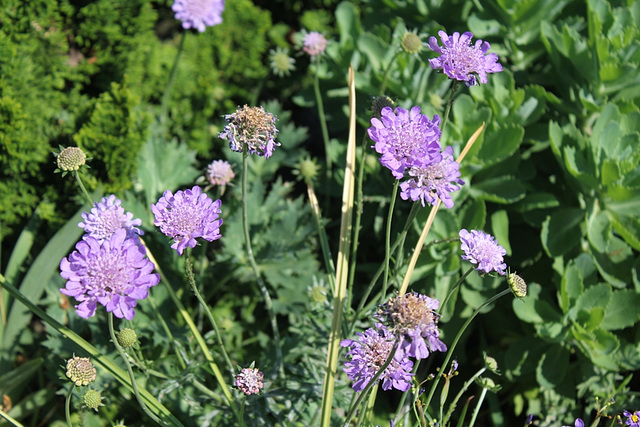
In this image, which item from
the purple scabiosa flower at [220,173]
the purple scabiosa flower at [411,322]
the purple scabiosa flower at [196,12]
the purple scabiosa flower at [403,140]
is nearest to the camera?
the purple scabiosa flower at [411,322]

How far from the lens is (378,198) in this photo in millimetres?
2367

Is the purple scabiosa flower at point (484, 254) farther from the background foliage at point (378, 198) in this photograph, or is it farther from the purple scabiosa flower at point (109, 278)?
the purple scabiosa flower at point (109, 278)

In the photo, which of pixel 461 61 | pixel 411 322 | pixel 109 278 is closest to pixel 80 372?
pixel 109 278

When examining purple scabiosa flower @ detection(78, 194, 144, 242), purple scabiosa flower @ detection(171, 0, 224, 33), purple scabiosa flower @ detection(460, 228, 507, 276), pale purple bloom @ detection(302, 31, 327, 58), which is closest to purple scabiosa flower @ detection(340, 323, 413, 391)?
purple scabiosa flower @ detection(460, 228, 507, 276)

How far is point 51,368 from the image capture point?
86.8 inches

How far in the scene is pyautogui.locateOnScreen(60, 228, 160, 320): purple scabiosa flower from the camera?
128 centimetres

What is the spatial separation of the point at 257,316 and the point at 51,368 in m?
0.81

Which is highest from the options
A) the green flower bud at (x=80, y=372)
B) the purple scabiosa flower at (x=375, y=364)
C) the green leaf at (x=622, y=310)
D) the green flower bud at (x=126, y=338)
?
the purple scabiosa flower at (x=375, y=364)

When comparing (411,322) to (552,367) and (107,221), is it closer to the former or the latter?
(107,221)

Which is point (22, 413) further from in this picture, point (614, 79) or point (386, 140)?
point (614, 79)

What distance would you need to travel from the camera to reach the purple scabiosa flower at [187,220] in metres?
1.43

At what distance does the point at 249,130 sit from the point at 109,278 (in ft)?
1.57

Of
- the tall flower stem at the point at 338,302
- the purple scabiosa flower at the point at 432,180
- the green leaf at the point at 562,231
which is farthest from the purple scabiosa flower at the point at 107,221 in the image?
the green leaf at the point at 562,231

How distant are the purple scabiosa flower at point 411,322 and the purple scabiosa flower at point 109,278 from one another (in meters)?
0.49
